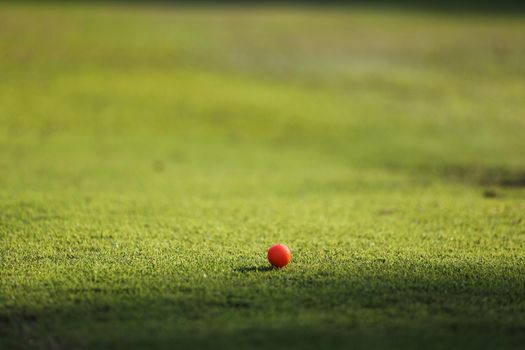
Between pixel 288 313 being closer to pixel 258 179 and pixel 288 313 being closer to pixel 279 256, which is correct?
pixel 279 256

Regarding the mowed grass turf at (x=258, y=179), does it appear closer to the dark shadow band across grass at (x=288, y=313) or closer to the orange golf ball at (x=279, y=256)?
the dark shadow band across grass at (x=288, y=313)

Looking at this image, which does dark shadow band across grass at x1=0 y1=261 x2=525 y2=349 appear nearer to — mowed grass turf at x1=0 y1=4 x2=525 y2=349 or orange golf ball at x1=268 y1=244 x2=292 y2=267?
mowed grass turf at x1=0 y1=4 x2=525 y2=349

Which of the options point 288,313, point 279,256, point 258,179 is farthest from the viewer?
point 258,179

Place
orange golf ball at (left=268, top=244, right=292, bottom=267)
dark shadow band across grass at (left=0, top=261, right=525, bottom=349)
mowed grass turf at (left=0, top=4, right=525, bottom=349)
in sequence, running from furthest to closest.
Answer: orange golf ball at (left=268, top=244, right=292, bottom=267)
mowed grass turf at (left=0, top=4, right=525, bottom=349)
dark shadow band across grass at (left=0, top=261, right=525, bottom=349)

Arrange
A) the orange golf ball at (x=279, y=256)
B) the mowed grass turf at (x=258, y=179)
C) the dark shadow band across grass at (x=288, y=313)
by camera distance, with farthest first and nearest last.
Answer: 1. the orange golf ball at (x=279, y=256)
2. the mowed grass turf at (x=258, y=179)
3. the dark shadow band across grass at (x=288, y=313)

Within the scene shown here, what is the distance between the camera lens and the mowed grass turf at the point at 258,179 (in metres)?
7.02

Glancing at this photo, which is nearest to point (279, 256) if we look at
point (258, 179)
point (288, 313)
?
point (288, 313)

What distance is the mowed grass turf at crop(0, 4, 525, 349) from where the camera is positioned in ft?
23.0

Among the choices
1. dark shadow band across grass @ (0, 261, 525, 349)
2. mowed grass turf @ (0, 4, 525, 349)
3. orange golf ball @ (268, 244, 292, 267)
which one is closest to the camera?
dark shadow band across grass @ (0, 261, 525, 349)

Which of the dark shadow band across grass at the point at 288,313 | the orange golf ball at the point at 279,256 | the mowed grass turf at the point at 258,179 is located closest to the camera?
the dark shadow band across grass at the point at 288,313

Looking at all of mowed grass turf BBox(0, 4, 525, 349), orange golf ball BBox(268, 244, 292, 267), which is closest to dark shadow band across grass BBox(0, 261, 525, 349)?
mowed grass turf BBox(0, 4, 525, 349)

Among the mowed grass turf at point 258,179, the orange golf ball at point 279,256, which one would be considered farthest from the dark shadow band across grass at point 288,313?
the orange golf ball at point 279,256

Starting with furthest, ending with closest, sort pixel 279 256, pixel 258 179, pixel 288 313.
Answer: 1. pixel 258 179
2. pixel 279 256
3. pixel 288 313

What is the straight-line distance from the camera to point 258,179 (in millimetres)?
16781
